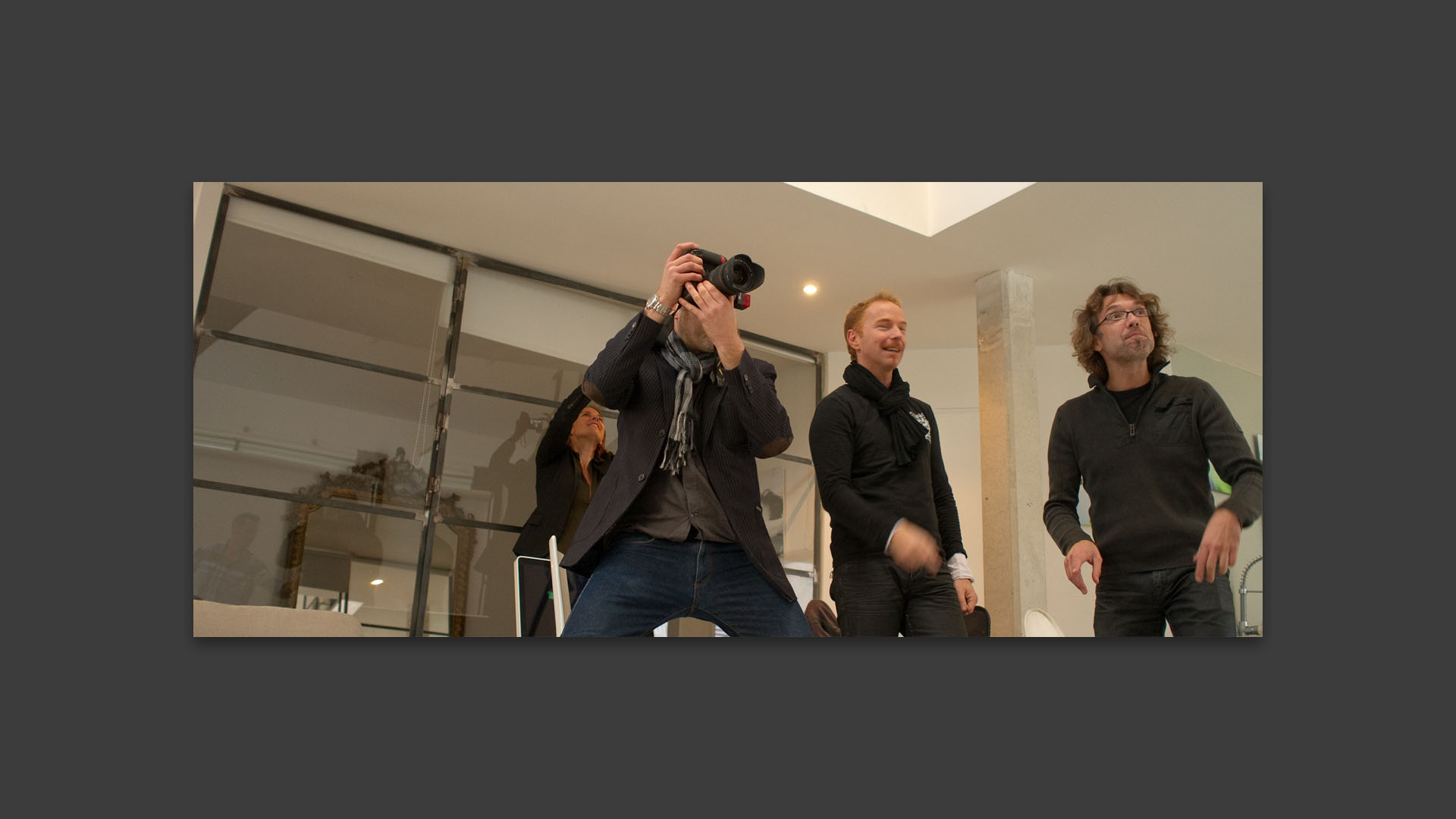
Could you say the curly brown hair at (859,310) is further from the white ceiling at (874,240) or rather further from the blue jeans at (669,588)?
the blue jeans at (669,588)

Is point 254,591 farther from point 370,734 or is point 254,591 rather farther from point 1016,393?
point 1016,393

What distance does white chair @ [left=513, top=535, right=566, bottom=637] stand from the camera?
2.15 metres

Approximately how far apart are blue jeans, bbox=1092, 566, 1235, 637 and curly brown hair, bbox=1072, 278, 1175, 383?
45 centimetres

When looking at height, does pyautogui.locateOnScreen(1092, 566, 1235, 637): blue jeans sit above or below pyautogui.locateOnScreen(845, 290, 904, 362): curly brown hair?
below

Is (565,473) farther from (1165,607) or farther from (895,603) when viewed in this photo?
(1165,607)

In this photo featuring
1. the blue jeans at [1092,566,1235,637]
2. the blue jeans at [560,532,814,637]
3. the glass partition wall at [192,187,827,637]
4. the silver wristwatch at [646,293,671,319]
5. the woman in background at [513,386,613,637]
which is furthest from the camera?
the woman in background at [513,386,613,637]

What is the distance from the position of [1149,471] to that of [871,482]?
2.00ft

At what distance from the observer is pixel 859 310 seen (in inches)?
88.8

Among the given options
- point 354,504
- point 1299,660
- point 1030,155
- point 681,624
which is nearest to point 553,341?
point 354,504

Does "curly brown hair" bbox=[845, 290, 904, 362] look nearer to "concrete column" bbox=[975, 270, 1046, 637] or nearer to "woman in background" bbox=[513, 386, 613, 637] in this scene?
"concrete column" bbox=[975, 270, 1046, 637]

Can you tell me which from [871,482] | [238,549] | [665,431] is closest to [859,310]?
[871,482]

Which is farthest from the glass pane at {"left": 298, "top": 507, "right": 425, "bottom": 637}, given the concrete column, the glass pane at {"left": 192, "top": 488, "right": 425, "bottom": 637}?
the concrete column

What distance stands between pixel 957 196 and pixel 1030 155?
0.18 m

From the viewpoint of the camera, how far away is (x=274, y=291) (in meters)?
2.35
